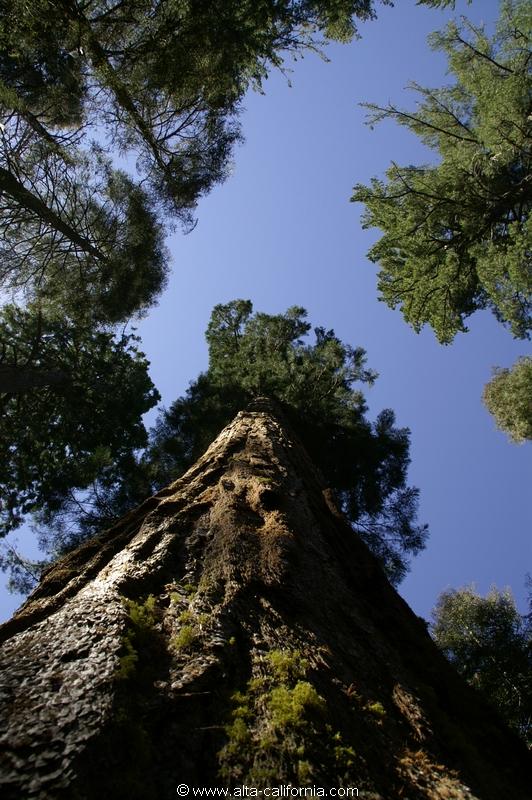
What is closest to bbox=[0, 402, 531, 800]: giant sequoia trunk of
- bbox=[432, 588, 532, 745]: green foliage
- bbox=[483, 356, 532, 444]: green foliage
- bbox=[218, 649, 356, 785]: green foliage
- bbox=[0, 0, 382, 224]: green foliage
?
bbox=[218, 649, 356, 785]: green foliage

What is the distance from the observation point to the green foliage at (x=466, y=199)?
828 centimetres

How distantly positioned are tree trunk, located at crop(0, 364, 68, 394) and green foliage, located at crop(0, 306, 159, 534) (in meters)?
0.09

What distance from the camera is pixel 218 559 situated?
3223 mm

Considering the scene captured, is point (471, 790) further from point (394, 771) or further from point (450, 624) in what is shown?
point (450, 624)

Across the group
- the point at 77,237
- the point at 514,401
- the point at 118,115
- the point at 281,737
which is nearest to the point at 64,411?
the point at 77,237

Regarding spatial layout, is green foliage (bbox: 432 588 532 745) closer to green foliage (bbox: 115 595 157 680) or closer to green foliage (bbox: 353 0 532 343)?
green foliage (bbox: 353 0 532 343)

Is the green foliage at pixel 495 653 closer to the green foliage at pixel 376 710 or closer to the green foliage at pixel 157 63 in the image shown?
the green foliage at pixel 376 710

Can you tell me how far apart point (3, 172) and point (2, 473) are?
6091 millimetres

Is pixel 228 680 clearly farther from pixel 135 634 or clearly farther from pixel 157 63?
pixel 157 63

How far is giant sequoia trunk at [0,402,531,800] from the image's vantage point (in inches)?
68.6

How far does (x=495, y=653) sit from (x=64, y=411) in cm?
1086

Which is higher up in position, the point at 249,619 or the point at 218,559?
the point at 218,559

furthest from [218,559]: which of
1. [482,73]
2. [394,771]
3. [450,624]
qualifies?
[450,624]

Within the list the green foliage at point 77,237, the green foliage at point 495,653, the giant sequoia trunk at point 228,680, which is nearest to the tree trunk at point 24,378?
the green foliage at point 77,237
